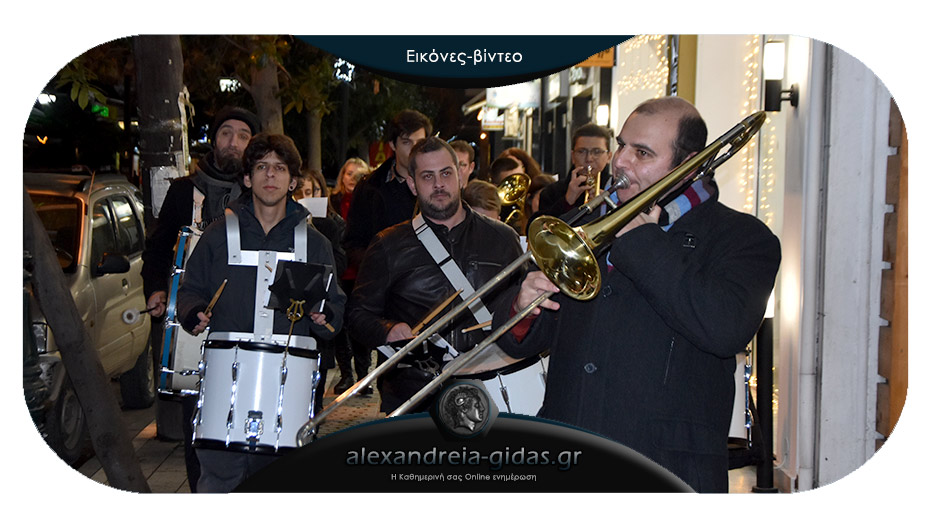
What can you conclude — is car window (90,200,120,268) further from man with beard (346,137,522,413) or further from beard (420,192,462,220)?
beard (420,192,462,220)

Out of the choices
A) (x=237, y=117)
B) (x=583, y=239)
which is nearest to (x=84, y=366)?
(x=237, y=117)

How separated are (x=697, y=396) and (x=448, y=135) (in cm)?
156

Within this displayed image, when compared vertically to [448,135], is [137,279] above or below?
below

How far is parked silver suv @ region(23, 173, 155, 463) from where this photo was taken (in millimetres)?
4629

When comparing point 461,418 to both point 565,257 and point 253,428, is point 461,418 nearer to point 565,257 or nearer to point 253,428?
point 253,428

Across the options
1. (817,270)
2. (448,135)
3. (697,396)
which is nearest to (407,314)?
(448,135)

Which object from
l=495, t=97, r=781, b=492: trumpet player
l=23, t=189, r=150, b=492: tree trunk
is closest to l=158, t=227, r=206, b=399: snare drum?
l=23, t=189, r=150, b=492: tree trunk

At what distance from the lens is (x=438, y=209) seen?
4.43 meters

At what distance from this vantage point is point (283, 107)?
4508mm

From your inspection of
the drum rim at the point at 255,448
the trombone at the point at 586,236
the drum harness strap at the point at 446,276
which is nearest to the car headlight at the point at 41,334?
the drum rim at the point at 255,448

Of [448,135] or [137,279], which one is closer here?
[448,135]

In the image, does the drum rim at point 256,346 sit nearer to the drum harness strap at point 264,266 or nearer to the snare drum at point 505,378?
the drum harness strap at point 264,266

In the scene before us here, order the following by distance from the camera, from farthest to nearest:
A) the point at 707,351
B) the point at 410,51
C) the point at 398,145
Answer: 1. the point at 398,145
2. the point at 410,51
3. the point at 707,351

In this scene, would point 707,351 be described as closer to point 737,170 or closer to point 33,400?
point 737,170
